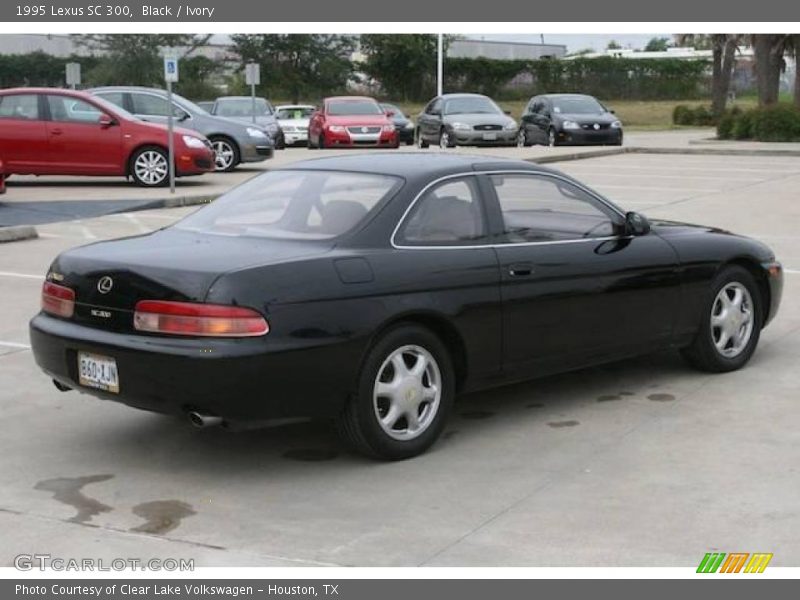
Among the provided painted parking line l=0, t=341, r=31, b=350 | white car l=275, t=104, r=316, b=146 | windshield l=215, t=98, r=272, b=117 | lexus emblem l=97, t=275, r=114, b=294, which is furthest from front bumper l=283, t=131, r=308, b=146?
lexus emblem l=97, t=275, r=114, b=294

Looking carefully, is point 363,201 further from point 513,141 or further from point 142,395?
point 513,141

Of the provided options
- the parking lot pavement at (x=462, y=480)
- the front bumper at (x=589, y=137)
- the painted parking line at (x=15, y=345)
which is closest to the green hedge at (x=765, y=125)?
the front bumper at (x=589, y=137)

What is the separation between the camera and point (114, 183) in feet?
67.7

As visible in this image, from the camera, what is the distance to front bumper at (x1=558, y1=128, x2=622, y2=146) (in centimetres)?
3116

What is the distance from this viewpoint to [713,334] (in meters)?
7.91

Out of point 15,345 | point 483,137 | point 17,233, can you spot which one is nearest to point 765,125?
point 483,137

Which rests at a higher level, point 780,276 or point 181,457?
point 780,276

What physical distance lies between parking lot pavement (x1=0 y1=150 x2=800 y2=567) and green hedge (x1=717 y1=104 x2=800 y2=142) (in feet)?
81.6

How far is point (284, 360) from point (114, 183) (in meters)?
15.5

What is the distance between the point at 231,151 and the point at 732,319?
52.3 ft

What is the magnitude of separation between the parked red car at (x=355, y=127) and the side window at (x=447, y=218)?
80.6 ft

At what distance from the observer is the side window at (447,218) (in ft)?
21.3

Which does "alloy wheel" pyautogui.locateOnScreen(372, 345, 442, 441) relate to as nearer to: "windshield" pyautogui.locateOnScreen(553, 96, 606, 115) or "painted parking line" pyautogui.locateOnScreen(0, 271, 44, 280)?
"painted parking line" pyautogui.locateOnScreen(0, 271, 44, 280)
